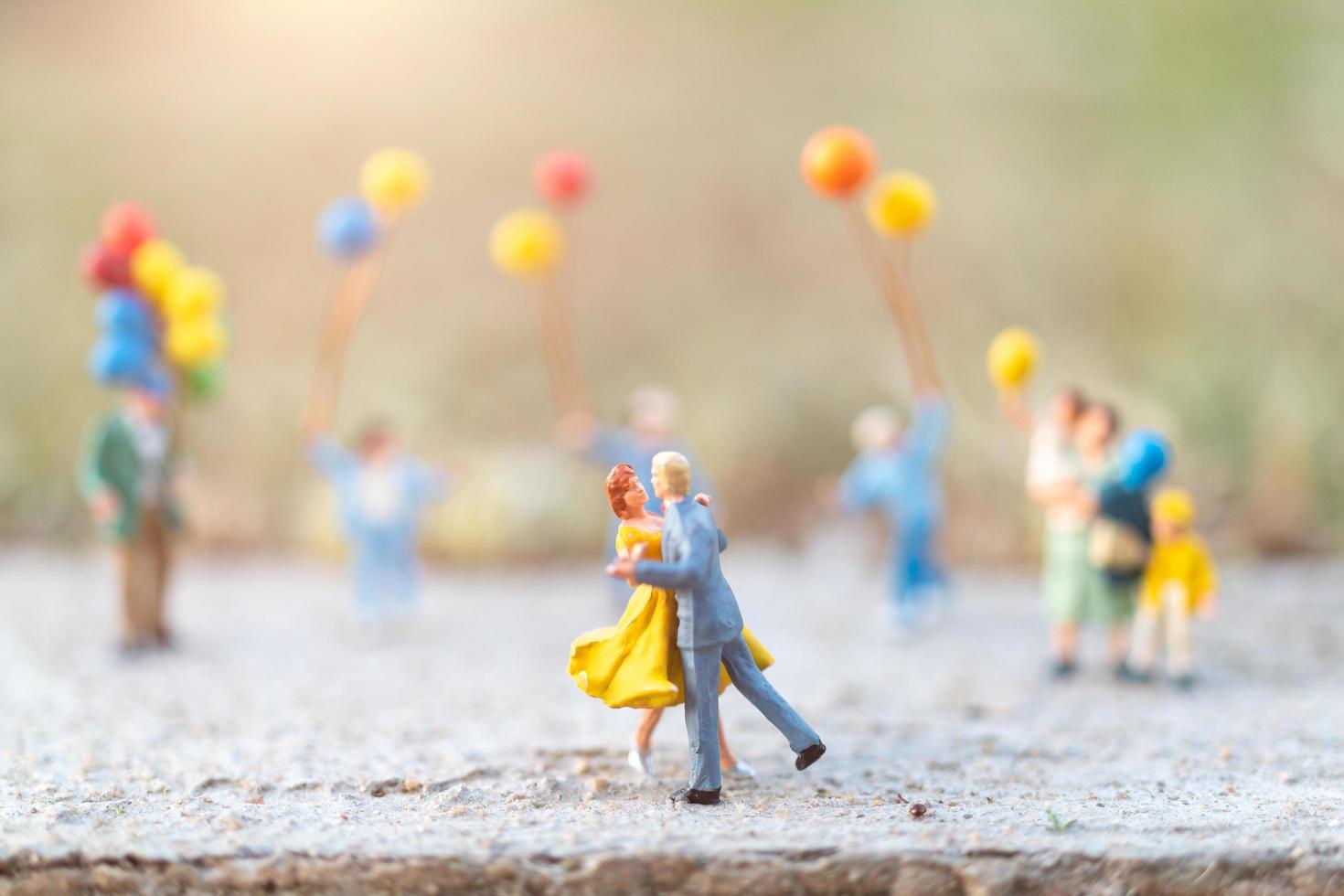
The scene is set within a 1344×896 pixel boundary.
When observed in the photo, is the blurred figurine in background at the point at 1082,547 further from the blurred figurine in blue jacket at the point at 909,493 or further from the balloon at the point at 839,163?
the balloon at the point at 839,163

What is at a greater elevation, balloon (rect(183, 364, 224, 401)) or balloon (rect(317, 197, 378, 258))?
balloon (rect(317, 197, 378, 258))

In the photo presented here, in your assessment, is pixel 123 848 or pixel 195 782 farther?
pixel 195 782

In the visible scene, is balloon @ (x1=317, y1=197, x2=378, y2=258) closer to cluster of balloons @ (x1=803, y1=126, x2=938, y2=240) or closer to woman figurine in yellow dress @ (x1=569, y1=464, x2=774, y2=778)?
cluster of balloons @ (x1=803, y1=126, x2=938, y2=240)

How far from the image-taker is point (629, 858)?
2.85 m

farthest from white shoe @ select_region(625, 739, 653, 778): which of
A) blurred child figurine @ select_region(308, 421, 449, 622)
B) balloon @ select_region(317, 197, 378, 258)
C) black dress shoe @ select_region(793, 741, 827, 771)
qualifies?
balloon @ select_region(317, 197, 378, 258)

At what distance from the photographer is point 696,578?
10.7 feet

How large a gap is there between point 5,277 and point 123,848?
30.7 feet

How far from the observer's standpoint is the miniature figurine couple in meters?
3.32

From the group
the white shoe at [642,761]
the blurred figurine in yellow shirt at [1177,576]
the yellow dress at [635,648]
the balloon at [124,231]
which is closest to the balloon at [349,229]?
the balloon at [124,231]

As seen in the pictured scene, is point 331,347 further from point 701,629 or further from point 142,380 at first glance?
point 701,629

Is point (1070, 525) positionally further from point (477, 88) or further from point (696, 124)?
point (477, 88)

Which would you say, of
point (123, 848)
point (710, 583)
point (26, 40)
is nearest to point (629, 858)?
point (710, 583)

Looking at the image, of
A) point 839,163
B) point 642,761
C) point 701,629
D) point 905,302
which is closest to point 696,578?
point 701,629

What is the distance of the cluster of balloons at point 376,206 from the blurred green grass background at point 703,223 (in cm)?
352
